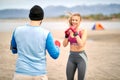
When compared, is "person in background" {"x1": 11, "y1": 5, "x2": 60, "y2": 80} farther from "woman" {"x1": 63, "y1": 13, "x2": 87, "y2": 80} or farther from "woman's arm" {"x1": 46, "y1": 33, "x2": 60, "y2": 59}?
"woman" {"x1": 63, "y1": 13, "x2": 87, "y2": 80}

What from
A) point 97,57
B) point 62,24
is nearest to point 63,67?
point 97,57

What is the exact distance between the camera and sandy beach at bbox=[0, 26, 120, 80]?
428cm

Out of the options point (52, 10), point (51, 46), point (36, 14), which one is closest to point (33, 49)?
point (51, 46)

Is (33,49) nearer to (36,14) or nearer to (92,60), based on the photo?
(36,14)

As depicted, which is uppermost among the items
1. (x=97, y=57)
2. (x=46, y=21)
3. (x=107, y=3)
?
(x=107, y=3)

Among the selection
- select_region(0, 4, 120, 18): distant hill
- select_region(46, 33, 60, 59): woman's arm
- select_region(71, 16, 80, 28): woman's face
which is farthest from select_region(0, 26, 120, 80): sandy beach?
select_region(46, 33, 60, 59): woman's arm

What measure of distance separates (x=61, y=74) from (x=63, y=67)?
1.37 ft

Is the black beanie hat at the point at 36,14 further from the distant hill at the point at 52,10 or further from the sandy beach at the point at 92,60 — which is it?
the distant hill at the point at 52,10

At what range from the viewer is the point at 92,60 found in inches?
207

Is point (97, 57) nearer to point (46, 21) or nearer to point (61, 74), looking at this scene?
point (61, 74)

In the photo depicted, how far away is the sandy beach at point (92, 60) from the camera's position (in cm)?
428

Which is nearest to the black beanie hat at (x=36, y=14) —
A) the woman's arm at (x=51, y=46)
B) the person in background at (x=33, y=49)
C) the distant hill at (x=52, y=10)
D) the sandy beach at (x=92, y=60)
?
the person in background at (x=33, y=49)

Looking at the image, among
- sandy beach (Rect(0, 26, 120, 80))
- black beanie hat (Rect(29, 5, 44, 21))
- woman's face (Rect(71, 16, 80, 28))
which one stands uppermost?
black beanie hat (Rect(29, 5, 44, 21))

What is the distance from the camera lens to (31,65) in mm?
1984
